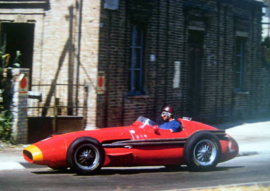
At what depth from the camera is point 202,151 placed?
939cm

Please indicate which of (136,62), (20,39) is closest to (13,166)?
(20,39)

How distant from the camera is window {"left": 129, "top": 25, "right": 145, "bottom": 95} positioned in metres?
14.8

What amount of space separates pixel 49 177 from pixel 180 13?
366 inches

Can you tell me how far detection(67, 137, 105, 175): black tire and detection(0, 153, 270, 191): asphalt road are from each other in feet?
0.49

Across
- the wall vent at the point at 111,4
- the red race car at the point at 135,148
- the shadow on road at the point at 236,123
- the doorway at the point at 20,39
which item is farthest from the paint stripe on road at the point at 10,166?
the shadow on road at the point at 236,123

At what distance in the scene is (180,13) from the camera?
16250 mm

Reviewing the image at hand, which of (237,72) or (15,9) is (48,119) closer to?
(15,9)

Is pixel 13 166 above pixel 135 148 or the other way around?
the other way around

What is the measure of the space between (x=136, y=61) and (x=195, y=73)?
3.14m

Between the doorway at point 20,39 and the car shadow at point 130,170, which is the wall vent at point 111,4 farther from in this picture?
the car shadow at point 130,170

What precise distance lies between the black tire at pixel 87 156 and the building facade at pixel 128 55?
416 cm

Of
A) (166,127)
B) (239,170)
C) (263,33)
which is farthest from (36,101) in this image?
(263,33)

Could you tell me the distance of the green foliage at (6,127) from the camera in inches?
460

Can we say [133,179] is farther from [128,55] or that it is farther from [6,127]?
[128,55]
